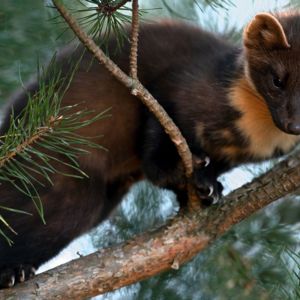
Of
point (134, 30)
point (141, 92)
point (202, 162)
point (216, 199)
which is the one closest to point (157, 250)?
point (216, 199)

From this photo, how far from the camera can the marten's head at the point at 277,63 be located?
3148 mm

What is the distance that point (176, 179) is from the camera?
11.7 ft

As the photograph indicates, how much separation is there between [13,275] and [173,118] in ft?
3.11

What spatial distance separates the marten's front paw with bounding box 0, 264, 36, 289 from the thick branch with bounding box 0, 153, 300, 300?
0.70 feet

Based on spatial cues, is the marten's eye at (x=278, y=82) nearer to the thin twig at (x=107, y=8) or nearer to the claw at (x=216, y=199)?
the claw at (x=216, y=199)

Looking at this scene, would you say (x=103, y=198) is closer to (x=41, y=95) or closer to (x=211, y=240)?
(x=211, y=240)

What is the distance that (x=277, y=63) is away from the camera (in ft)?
11.0

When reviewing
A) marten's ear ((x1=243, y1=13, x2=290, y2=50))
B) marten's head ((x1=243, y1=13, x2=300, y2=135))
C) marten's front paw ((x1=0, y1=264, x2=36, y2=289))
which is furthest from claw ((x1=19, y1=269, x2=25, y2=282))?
marten's ear ((x1=243, y1=13, x2=290, y2=50))

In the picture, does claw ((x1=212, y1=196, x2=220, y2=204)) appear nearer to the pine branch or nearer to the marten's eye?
the pine branch

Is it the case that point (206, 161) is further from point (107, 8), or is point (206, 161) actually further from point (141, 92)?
point (107, 8)

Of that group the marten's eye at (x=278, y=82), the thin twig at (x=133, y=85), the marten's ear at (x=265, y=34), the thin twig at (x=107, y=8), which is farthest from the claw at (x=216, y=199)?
the thin twig at (x=107, y=8)

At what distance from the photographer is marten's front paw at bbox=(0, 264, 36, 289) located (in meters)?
3.18

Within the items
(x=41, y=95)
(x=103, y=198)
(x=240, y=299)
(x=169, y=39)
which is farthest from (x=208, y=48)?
(x=41, y=95)

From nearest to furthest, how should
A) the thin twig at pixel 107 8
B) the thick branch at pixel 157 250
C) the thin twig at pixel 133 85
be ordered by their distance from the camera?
1. the thin twig at pixel 133 85
2. the thin twig at pixel 107 8
3. the thick branch at pixel 157 250
